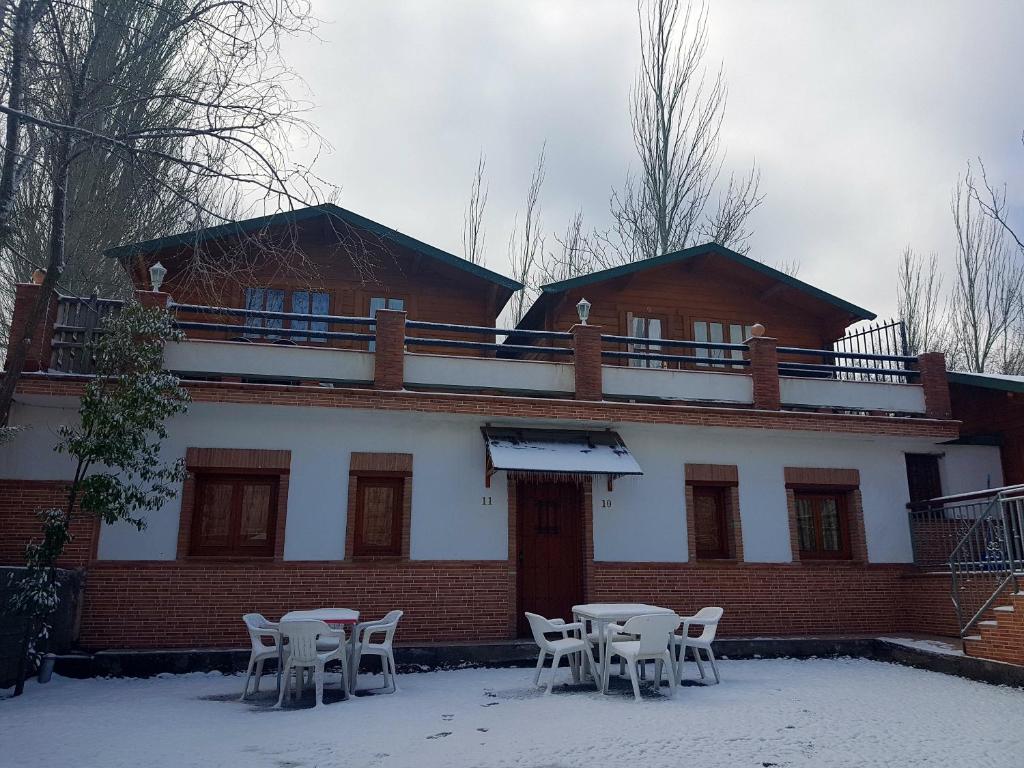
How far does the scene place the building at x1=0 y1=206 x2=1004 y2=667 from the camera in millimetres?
10641

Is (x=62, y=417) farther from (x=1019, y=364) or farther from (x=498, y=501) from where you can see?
(x=1019, y=364)

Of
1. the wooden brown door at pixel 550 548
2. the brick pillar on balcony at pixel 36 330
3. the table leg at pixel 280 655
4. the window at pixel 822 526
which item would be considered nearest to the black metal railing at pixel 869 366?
the window at pixel 822 526

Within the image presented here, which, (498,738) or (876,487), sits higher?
(876,487)

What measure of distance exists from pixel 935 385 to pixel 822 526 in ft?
10.6

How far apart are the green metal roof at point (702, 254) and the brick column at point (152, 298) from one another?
256 inches

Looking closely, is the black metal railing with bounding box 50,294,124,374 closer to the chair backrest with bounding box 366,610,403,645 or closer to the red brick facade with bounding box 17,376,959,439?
the red brick facade with bounding box 17,376,959,439

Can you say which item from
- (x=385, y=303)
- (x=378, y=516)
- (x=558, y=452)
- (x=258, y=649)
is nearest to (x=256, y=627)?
(x=258, y=649)

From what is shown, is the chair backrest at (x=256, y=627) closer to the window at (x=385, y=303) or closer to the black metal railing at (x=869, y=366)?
the window at (x=385, y=303)

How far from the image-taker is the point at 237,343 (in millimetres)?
11148

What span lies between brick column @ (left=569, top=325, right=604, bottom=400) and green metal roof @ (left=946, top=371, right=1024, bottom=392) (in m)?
6.73

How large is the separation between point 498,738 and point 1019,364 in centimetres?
2524

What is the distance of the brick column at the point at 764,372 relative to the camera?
41.3 ft

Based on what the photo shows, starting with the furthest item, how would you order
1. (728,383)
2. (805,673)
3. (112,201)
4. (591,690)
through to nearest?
(112,201), (728,383), (805,673), (591,690)

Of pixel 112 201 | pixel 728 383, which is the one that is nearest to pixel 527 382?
pixel 728 383
